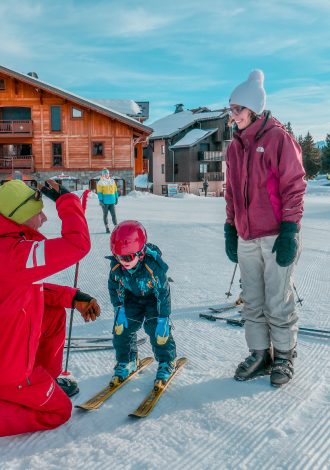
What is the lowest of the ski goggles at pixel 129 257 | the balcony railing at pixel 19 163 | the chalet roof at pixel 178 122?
the ski goggles at pixel 129 257

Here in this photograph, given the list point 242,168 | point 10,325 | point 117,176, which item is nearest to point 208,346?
point 242,168

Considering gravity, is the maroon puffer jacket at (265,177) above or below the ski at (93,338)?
above

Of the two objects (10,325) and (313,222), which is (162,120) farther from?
(10,325)

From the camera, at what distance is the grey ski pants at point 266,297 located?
3.09m

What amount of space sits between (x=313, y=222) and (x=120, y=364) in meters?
12.6

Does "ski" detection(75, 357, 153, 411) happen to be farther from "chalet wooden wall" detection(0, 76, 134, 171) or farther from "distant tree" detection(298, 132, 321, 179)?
"distant tree" detection(298, 132, 321, 179)

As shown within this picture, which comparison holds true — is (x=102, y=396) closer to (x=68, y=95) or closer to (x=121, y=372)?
(x=121, y=372)

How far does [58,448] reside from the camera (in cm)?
234

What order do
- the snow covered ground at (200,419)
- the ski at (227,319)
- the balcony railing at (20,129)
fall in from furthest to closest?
the balcony railing at (20,129) < the ski at (227,319) < the snow covered ground at (200,419)

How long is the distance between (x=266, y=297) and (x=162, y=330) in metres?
0.76

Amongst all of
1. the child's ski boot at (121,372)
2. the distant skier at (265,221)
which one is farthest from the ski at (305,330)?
the child's ski boot at (121,372)

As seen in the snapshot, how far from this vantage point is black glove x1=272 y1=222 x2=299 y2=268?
114 inches

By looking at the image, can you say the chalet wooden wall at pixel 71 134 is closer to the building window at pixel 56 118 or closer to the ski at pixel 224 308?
the building window at pixel 56 118

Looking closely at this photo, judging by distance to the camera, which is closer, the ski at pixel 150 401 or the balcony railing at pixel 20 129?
the ski at pixel 150 401
